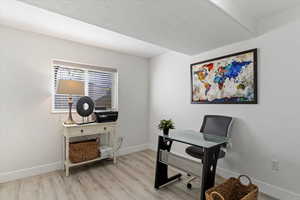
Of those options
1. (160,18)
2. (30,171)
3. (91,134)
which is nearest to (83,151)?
(91,134)

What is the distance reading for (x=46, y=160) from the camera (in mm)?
2438

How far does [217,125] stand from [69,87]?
241cm

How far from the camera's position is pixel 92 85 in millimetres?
2982

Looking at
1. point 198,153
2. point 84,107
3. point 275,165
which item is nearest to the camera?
point 275,165

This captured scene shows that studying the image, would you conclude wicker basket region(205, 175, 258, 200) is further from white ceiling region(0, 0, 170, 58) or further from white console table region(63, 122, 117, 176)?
white ceiling region(0, 0, 170, 58)

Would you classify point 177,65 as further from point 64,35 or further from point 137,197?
point 137,197

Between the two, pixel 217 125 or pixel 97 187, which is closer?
pixel 97 187

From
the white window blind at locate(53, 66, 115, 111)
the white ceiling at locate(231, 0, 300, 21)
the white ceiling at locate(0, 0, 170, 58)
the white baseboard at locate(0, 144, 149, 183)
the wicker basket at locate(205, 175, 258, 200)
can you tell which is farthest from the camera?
the white window blind at locate(53, 66, 115, 111)

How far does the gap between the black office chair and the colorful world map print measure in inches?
10.9

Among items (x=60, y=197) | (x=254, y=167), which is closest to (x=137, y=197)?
(x=60, y=197)

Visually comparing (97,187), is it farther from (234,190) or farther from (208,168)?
(234,190)

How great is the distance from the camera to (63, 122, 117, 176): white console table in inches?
91.4

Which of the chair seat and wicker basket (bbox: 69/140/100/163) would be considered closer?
the chair seat

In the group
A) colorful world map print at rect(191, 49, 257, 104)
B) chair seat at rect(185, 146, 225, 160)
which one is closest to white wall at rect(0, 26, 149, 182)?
colorful world map print at rect(191, 49, 257, 104)
